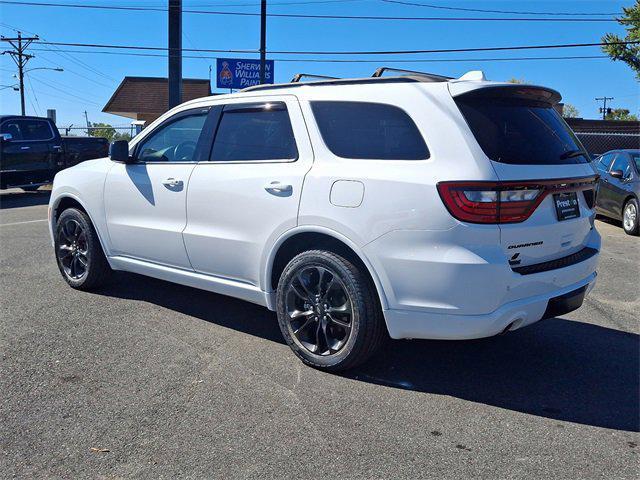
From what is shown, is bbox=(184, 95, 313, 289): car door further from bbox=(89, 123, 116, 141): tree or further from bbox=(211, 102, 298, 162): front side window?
bbox=(89, 123, 116, 141): tree

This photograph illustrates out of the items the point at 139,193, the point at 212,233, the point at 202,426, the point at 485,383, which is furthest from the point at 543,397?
the point at 139,193

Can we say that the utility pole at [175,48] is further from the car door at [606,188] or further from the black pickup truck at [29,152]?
the car door at [606,188]

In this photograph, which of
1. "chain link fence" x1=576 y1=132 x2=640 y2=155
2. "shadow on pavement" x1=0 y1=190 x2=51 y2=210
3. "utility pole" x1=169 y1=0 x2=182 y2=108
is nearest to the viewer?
"shadow on pavement" x1=0 y1=190 x2=51 y2=210

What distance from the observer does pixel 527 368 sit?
4285 mm

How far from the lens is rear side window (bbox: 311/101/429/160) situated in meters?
3.75

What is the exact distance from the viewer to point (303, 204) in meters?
4.05

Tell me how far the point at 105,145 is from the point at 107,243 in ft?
43.1

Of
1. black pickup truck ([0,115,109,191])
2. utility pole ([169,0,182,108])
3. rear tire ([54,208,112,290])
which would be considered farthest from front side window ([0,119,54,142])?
rear tire ([54,208,112,290])

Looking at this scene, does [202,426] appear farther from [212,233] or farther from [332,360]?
[212,233]

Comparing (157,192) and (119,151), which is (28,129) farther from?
(157,192)

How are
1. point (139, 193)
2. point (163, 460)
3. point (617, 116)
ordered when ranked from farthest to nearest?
point (617, 116)
point (139, 193)
point (163, 460)

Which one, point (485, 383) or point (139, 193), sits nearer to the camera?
point (485, 383)

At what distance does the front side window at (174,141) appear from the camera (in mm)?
5026

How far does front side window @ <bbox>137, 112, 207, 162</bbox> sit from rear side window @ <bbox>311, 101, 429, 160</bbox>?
48.6 inches
